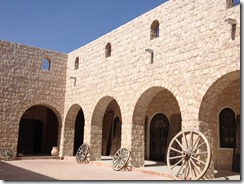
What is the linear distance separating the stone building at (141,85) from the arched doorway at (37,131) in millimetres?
57

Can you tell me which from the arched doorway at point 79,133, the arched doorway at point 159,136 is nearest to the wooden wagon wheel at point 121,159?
the arched doorway at point 159,136

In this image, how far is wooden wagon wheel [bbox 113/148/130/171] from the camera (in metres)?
10.1

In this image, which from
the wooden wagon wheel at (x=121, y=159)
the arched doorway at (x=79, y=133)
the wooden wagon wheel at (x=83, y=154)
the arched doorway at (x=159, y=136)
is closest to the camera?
the wooden wagon wheel at (x=121, y=159)

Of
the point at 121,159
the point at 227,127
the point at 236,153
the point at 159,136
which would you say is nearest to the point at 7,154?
the point at 121,159

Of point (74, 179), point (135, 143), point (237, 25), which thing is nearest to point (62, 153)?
point (135, 143)

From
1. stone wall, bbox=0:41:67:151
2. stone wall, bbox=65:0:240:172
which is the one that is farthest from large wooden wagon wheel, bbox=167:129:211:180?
stone wall, bbox=0:41:67:151

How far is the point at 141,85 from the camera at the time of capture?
10.3 meters

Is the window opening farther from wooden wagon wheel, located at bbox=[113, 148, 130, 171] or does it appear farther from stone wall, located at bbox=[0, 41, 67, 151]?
wooden wagon wheel, located at bbox=[113, 148, 130, 171]

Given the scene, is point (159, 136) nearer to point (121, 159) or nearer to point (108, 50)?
point (121, 159)

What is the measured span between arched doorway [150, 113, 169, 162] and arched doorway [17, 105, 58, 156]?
670 cm

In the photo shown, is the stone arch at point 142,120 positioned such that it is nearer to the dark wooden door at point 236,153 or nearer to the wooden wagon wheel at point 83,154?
the dark wooden door at point 236,153

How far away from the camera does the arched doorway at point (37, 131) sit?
1695 cm

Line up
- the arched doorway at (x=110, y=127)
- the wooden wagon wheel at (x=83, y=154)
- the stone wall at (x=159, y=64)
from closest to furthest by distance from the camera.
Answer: the stone wall at (x=159, y=64) → the wooden wagon wheel at (x=83, y=154) → the arched doorway at (x=110, y=127)

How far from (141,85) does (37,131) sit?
31.3ft
